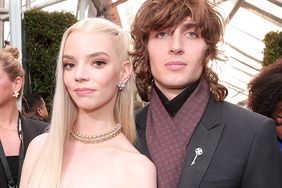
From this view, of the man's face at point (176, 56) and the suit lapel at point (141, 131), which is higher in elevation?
the man's face at point (176, 56)

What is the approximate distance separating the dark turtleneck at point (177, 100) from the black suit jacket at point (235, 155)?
127 millimetres

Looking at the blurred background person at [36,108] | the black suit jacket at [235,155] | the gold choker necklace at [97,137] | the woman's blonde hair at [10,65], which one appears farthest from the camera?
the blurred background person at [36,108]

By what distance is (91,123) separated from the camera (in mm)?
2232

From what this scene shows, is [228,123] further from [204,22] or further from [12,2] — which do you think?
[12,2]

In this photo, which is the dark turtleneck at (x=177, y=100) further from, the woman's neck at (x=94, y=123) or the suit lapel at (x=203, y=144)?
the woman's neck at (x=94, y=123)

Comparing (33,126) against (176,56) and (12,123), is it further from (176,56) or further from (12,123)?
(176,56)

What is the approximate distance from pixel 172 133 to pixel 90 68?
436mm

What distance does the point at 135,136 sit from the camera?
2268 mm

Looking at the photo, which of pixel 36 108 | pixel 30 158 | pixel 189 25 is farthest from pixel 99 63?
pixel 36 108

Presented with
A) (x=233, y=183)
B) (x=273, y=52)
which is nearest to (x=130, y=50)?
(x=233, y=183)

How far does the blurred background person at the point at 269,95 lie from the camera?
281 cm

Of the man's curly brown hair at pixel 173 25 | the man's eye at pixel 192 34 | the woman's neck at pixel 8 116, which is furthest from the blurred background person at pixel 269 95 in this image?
the woman's neck at pixel 8 116

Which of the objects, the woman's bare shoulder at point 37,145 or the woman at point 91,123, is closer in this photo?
the woman at point 91,123

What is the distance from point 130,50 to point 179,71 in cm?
32
